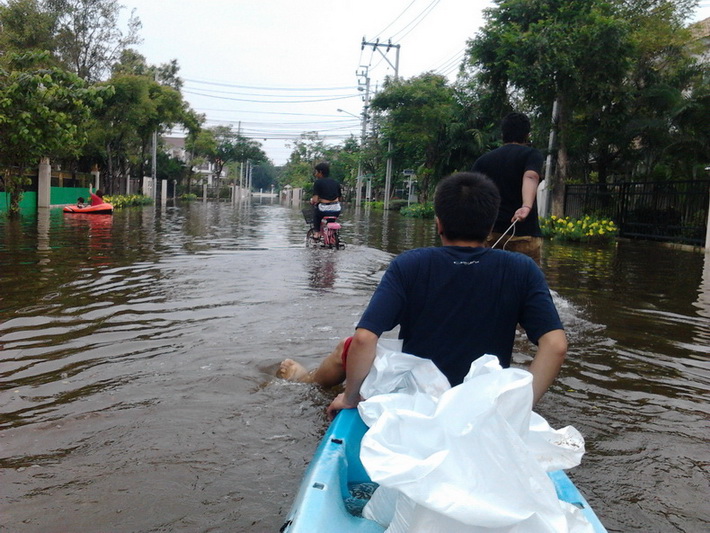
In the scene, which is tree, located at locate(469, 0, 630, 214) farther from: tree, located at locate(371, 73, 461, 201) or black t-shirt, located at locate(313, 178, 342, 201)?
tree, located at locate(371, 73, 461, 201)

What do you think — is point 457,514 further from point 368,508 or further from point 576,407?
point 576,407

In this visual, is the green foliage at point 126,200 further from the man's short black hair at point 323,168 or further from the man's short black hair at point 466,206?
the man's short black hair at point 466,206

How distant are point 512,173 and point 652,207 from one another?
15.4 meters

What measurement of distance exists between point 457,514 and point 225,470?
1680 millimetres

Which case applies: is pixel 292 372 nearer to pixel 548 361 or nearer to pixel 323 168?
pixel 548 361

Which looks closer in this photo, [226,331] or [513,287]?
[513,287]

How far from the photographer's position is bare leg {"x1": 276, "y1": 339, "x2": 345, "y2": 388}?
370 centimetres

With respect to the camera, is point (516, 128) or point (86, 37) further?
point (86, 37)

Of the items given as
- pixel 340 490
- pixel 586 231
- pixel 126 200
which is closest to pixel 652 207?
pixel 586 231

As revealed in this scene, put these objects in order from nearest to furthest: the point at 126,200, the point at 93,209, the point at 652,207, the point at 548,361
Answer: the point at 548,361, the point at 652,207, the point at 93,209, the point at 126,200

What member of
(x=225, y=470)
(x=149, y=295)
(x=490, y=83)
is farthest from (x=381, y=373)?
(x=490, y=83)

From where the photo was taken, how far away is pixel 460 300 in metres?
2.53

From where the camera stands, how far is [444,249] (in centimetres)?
255

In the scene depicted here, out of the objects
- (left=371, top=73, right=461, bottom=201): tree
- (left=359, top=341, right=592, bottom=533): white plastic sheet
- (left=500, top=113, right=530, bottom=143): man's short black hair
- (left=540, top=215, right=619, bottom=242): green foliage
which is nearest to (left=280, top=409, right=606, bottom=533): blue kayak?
(left=359, top=341, right=592, bottom=533): white plastic sheet
